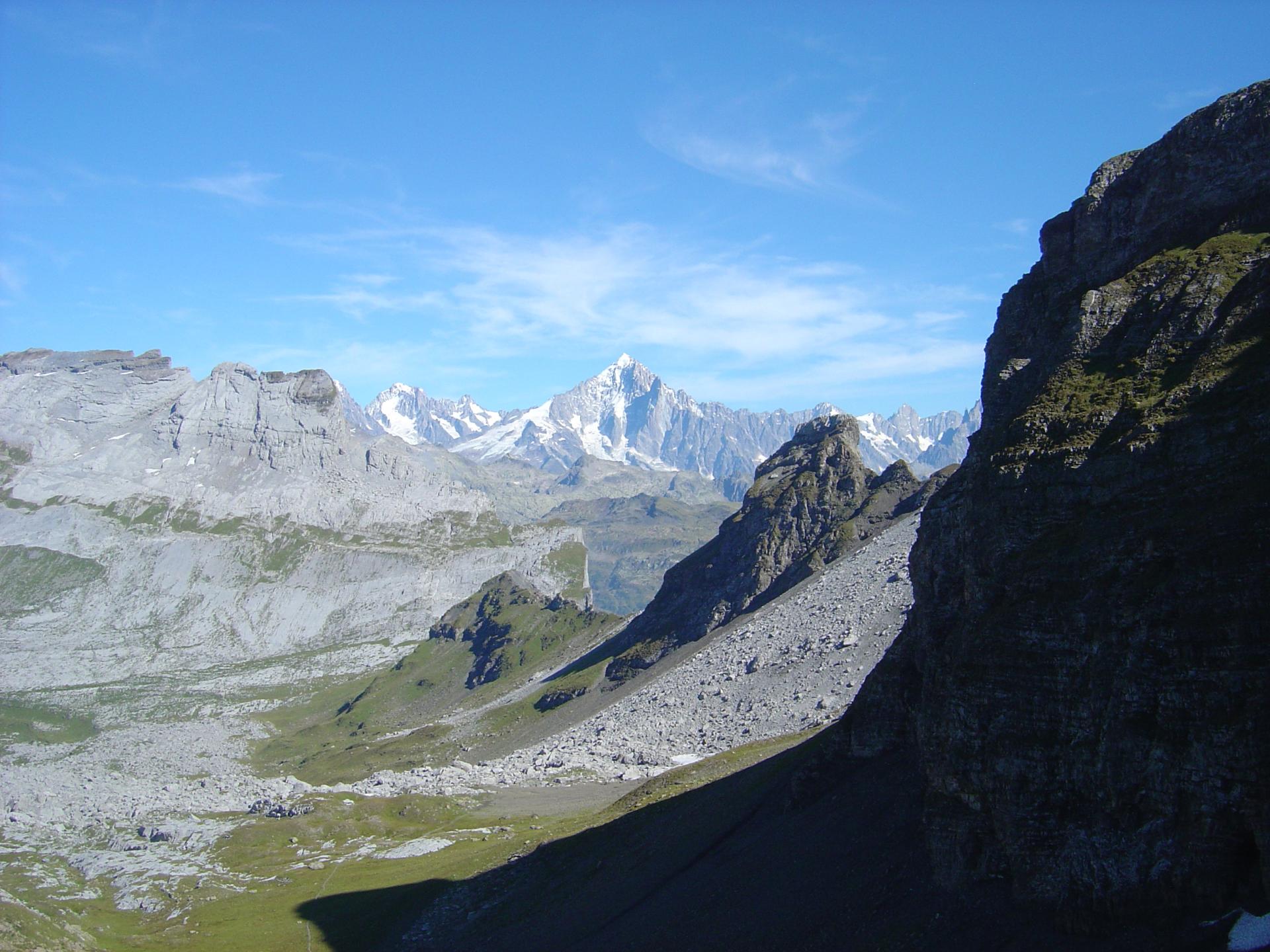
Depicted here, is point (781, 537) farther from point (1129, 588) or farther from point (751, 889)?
point (1129, 588)

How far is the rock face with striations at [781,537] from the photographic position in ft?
531

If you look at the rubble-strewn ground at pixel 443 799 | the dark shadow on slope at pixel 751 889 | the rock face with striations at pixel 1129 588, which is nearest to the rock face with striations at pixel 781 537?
the rubble-strewn ground at pixel 443 799

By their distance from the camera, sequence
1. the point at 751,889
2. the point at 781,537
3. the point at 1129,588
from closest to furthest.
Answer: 1. the point at 1129,588
2. the point at 751,889
3. the point at 781,537

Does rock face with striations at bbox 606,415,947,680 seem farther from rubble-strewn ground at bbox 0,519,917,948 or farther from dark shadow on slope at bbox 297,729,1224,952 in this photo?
dark shadow on slope at bbox 297,729,1224,952

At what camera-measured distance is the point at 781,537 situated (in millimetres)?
176375

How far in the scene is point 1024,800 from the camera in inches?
1422

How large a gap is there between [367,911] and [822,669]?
5532 cm

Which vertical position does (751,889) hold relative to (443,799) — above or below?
above

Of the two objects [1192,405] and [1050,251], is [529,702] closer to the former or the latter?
[1050,251]

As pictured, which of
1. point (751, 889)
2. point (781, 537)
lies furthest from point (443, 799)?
point (751, 889)

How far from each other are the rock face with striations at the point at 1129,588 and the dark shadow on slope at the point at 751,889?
2.11m

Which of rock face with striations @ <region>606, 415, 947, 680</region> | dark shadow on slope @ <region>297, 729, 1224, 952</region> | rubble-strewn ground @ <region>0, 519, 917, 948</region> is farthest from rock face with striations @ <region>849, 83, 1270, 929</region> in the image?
rock face with striations @ <region>606, 415, 947, 680</region>

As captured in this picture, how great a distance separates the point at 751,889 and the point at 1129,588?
28.8 meters

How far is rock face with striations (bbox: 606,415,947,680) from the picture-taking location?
162 meters
